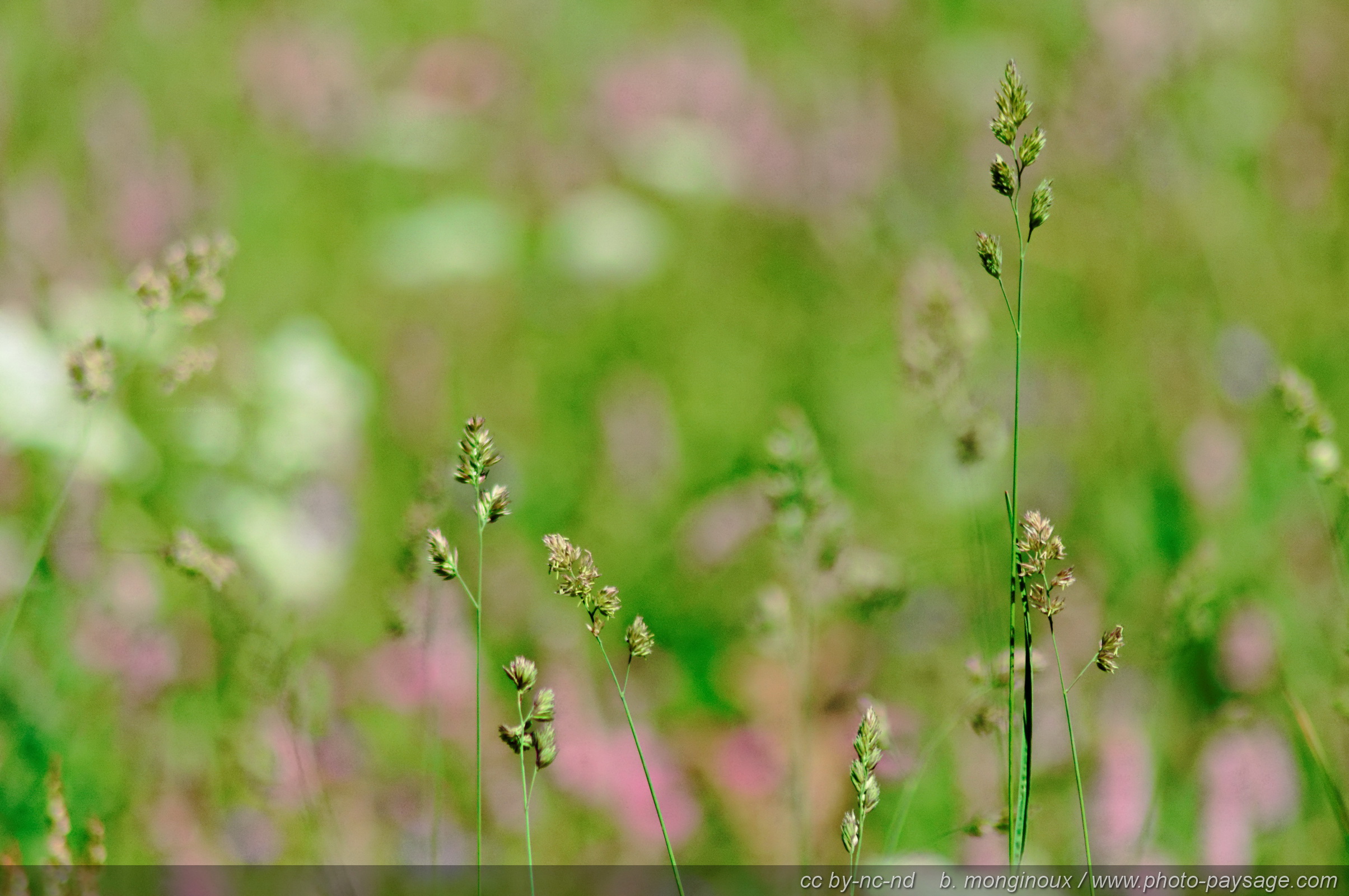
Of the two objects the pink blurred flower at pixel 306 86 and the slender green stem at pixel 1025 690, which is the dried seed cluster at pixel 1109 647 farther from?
the pink blurred flower at pixel 306 86

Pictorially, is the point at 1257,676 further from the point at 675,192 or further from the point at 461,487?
the point at 675,192

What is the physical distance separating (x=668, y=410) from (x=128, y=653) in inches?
49.7

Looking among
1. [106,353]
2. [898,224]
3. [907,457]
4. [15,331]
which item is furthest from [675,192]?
[106,353]

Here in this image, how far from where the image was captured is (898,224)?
2.85 meters

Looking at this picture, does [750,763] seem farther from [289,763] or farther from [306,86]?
[306,86]

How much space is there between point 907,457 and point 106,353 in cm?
168

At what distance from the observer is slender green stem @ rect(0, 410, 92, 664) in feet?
3.56

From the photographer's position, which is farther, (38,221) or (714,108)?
(714,108)

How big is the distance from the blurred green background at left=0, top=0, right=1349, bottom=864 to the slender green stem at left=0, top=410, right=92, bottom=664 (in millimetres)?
31

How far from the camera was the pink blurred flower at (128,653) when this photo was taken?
171cm

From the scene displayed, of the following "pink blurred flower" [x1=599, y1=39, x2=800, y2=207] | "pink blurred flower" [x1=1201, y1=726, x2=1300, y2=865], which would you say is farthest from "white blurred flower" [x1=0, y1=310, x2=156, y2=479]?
"pink blurred flower" [x1=599, y1=39, x2=800, y2=207]

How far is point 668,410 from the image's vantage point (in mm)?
2510

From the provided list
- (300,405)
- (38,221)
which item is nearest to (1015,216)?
(300,405)

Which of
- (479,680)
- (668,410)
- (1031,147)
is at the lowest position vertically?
(479,680)
